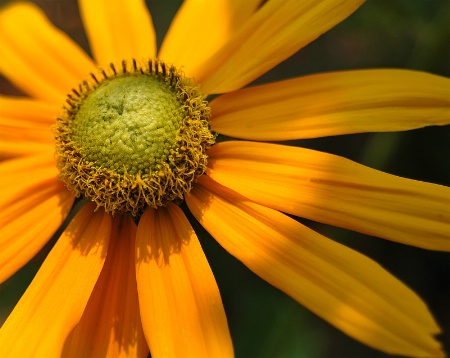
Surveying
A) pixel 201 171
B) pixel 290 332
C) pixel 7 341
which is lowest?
pixel 290 332

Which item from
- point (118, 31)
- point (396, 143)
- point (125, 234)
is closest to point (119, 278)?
point (125, 234)

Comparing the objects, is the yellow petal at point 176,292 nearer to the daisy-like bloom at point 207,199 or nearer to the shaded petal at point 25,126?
the daisy-like bloom at point 207,199

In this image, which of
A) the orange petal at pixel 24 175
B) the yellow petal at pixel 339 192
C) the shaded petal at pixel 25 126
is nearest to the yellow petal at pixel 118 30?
the shaded petal at pixel 25 126

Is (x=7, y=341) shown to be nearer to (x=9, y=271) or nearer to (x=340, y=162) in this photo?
(x=9, y=271)

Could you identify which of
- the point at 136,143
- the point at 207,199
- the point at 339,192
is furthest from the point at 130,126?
the point at 339,192

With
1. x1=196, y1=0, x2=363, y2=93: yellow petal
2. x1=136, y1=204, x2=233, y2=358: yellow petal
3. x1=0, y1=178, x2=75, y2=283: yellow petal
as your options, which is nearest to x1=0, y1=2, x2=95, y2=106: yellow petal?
x1=0, y1=178, x2=75, y2=283: yellow petal

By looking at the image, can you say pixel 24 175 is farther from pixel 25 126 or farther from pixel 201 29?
pixel 201 29
